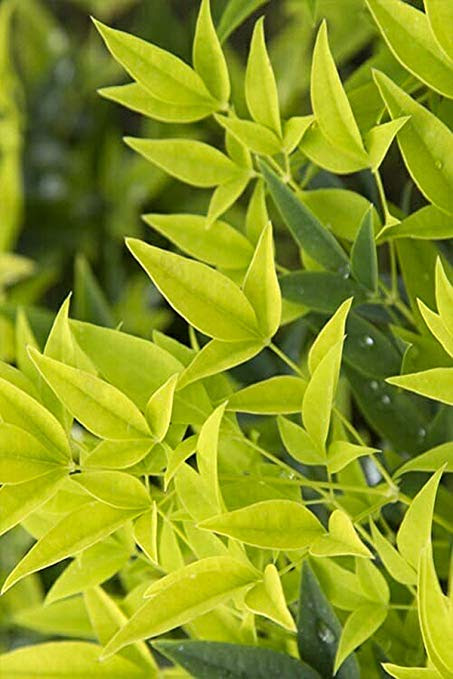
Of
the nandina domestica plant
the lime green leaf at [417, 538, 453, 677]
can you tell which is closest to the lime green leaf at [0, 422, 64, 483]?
the nandina domestica plant

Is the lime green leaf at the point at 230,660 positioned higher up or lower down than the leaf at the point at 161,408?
lower down

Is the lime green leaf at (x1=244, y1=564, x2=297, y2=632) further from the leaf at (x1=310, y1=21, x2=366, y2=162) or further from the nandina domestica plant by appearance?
the leaf at (x1=310, y1=21, x2=366, y2=162)

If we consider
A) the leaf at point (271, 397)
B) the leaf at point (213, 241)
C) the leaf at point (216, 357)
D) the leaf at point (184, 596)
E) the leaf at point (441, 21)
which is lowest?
the leaf at point (184, 596)

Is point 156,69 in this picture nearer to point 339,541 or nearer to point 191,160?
point 191,160

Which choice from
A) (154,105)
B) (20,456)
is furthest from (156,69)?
(20,456)

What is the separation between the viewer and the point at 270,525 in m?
0.28

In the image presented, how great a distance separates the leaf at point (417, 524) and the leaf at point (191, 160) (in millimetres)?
121

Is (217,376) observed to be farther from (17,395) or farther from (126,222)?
(126,222)

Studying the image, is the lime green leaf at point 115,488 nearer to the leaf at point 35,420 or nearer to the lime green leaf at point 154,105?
the leaf at point 35,420

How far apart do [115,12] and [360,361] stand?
61 cm

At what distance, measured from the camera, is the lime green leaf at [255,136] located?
323mm

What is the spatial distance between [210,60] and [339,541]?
0.48 ft

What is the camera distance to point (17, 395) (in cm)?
29

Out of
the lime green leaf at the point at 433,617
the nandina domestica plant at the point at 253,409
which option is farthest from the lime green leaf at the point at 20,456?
the lime green leaf at the point at 433,617
